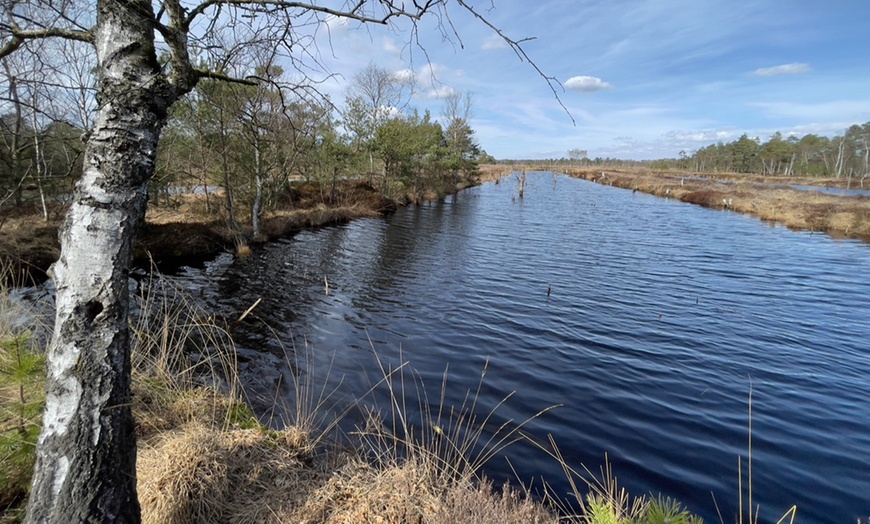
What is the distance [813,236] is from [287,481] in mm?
29888

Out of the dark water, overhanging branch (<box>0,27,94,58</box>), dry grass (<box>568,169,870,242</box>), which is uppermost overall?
overhanging branch (<box>0,27,94,58</box>)

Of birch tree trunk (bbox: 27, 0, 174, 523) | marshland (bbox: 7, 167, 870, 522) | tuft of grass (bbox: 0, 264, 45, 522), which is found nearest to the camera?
birch tree trunk (bbox: 27, 0, 174, 523)

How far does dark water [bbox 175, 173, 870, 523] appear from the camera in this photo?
4836mm

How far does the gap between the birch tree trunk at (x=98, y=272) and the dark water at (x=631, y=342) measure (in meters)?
3.92

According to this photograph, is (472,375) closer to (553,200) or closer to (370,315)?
(370,315)

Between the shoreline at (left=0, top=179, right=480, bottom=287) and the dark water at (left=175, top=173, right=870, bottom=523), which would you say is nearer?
the dark water at (left=175, top=173, right=870, bottom=523)

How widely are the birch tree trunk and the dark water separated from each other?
12.9 ft

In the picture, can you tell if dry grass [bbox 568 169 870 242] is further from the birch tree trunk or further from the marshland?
the birch tree trunk

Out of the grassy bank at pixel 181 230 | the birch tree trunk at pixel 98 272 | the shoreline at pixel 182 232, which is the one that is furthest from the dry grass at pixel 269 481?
the grassy bank at pixel 181 230

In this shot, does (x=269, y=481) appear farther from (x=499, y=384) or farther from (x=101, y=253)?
(x=499, y=384)

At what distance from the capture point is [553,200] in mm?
39156

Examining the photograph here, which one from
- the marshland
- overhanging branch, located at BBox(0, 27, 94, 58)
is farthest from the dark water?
overhanging branch, located at BBox(0, 27, 94, 58)

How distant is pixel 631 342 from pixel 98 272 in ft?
27.9

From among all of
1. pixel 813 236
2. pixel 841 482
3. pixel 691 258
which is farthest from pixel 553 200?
pixel 841 482
